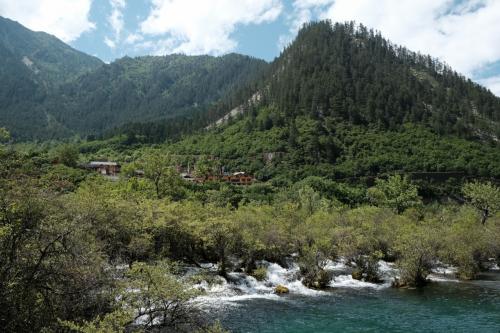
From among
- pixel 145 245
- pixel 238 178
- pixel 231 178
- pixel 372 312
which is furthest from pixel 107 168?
pixel 372 312

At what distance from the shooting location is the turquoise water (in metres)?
37.6

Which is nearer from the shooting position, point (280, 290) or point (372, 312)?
point (372, 312)

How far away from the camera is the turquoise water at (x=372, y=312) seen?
37625 mm

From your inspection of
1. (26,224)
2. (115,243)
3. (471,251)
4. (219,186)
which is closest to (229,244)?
(115,243)

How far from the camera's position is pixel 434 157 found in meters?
194

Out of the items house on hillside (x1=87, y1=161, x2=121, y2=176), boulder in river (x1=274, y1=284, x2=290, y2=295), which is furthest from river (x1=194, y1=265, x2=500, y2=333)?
house on hillside (x1=87, y1=161, x2=121, y2=176)

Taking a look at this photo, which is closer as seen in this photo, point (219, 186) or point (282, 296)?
point (282, 296)

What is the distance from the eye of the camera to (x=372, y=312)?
139 ft

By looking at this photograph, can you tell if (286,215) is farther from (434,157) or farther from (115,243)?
(434,157)

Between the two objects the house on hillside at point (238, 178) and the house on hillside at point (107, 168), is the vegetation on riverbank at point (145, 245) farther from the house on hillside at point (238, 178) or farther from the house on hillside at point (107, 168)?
the house on hillside at point (107, 168)

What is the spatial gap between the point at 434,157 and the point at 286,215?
14132 centimetres

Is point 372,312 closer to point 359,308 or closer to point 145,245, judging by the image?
point 359,308

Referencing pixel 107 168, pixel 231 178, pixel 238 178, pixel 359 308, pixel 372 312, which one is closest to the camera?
pixel 372 312

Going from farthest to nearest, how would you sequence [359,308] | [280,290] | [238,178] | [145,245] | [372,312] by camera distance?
[238,178] < [280,290] < [145,245] < [359,308] < [372,312]
